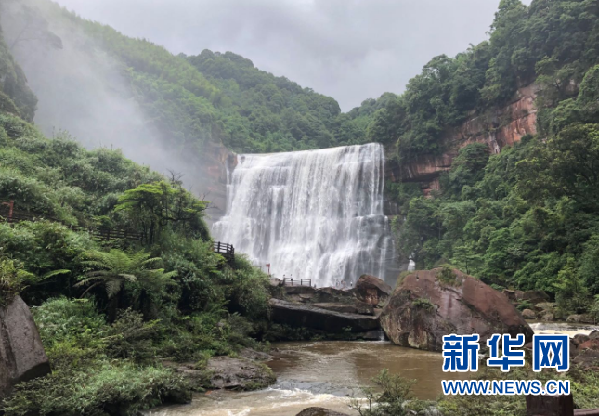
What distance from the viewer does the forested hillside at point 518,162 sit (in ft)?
74.4

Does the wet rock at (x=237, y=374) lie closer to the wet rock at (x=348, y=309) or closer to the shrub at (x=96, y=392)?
the shrub at (x=96, y=392)

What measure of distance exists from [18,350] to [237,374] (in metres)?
4.71

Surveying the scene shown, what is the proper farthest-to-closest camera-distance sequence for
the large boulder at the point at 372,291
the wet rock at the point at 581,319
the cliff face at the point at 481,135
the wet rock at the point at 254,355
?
1. the cliff face at the point at 481,135
2. the large boulder at the point at 372,291
3. the wet rock at the point at 581,319
4. the wet rock at the point at 254,355

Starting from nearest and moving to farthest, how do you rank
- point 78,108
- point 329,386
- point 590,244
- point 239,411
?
1. point 239,411
2. point 329,386
3. point 590,244
4. point 78,108

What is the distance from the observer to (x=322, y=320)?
18.6m

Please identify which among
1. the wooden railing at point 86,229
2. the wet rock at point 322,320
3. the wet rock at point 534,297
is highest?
the wooden railing at point 86,229

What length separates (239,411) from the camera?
768 centimetres

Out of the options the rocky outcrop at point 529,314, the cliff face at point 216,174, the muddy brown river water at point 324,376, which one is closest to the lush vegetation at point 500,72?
the cliff face at point 216,174

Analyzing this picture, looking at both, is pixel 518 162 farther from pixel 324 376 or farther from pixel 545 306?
pixel 324 376

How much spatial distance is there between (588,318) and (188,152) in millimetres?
42997

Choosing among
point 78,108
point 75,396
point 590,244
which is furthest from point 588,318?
point 78,108

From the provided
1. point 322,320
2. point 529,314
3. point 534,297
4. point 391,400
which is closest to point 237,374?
point 391,400

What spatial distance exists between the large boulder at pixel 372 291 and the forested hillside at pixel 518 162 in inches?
279

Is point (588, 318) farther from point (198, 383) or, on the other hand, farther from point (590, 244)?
point (198, 383)
